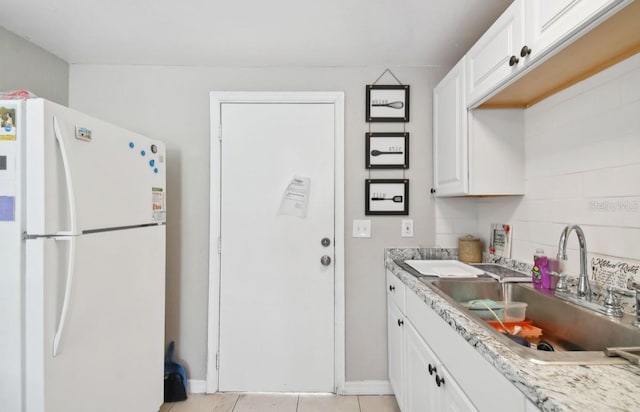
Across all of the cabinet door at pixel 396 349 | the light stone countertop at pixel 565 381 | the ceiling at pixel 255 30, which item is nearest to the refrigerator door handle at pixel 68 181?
the ceiling at pixel 255 30

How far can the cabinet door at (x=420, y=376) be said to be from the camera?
118cm

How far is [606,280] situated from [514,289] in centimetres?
34

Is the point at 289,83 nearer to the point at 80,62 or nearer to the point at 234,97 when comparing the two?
the point at 234,97

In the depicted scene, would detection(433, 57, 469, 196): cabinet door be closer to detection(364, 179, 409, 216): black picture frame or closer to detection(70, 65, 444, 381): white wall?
detection(70, 65, 444, 381): white wall

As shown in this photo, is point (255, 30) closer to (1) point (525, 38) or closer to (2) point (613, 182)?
(1) point (525, 38)

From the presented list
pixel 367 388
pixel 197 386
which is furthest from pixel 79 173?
pixel 367 388

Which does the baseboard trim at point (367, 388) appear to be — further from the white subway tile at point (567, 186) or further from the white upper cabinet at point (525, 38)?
the white upper cabinet at point (525, 38)

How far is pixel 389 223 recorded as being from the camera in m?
2.06

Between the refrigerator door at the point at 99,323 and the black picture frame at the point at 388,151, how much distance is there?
140 centimetres

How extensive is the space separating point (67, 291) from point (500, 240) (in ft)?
7.03

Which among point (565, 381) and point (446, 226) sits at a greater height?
point (446, 226)

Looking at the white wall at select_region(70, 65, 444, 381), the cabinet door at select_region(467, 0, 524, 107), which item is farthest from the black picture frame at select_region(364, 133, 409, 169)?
the cabinet door at select_region(467, 0, 524, 107)

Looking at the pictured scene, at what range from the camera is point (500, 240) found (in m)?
1.81

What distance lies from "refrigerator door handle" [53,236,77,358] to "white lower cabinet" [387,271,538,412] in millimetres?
1419
